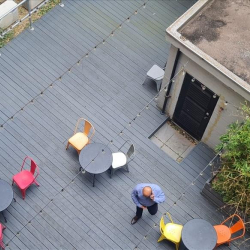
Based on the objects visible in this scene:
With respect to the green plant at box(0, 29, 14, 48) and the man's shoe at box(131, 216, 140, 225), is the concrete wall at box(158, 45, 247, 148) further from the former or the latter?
the green plant at box(0, 29, 14, 48)

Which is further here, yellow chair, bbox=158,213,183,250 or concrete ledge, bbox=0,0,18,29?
concrete ledge, bbox=0,0,18,29

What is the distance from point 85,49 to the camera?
15.3 meters

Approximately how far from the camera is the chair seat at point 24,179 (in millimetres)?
12459

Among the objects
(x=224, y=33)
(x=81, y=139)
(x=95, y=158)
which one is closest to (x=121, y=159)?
(x=95, y=158)

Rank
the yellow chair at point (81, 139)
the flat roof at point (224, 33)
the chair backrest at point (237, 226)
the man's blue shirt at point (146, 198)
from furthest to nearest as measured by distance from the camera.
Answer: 1. the yellow chair at point (81, 139)
2. the flat roof at point (224, 33)
3. the chair backrest at point (237, 226)
4. the man's blue shirt at point (146, 198)

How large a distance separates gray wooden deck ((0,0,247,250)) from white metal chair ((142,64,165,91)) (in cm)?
33

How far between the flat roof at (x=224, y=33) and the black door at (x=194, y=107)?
945 mm

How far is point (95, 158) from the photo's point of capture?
1281 cm

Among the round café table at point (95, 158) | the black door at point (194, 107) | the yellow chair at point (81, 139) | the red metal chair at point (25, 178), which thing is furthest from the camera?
the yellow chair at point (81, 139)

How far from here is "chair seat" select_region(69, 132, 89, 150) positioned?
13.1 m

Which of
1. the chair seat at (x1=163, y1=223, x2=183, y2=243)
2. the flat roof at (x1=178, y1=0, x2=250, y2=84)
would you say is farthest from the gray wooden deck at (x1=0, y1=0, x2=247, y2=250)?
the flat roof at (x1=178, y1=0, x2=250, y2=84)

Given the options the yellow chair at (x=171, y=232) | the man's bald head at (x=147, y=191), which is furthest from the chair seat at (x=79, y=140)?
the yellow chair at (x=171, y=232)

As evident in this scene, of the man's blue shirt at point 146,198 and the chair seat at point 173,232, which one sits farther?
the chair seat at point 173,232

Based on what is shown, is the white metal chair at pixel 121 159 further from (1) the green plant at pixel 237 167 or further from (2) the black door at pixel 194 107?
(1) the green plant at pixel 237 167
